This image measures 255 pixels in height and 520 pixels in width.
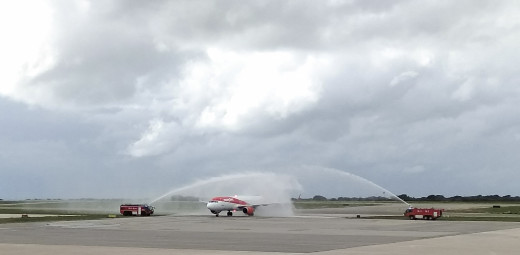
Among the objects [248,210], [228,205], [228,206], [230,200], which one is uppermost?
[230,200]

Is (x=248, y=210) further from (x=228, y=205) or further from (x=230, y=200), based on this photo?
(x=228, y=205)

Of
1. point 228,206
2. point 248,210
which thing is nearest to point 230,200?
point 228,206

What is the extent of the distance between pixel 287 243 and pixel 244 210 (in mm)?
59336

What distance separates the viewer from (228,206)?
318 ft

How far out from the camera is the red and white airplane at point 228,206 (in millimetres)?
96312

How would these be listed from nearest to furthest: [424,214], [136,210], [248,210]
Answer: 1. [424,214]
2. [136,210]
3. [248,210]

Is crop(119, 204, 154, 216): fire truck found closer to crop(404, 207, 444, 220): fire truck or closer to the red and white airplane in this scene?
the red and white airplane

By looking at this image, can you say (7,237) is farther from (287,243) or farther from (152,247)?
(287,243)

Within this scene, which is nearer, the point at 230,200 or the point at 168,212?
the point at 230,200

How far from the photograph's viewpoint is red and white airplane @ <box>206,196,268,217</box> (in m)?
96.3

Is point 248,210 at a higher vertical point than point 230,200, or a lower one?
lower

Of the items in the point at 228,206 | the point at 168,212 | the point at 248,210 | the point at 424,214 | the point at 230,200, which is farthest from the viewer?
the point at 168,212

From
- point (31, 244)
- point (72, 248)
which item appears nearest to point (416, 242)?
point (72, 248)

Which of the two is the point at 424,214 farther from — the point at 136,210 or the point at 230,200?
the point at 136,210
